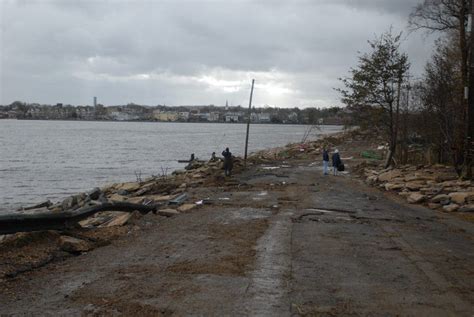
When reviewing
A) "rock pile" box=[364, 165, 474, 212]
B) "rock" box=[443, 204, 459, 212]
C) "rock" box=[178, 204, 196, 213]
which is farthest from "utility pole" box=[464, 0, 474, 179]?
"rock" box=[178, 204, 196, 213]

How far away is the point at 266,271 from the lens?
686cm

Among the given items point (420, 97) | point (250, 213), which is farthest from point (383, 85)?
point (250, 213)

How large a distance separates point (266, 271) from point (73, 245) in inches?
123

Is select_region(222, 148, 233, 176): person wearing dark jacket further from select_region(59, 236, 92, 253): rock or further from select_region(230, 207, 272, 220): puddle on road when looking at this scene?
select_region(59, 236, 92, 253): rock

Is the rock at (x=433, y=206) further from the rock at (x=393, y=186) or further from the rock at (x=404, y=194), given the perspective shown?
the rock at (x=393, y=186)

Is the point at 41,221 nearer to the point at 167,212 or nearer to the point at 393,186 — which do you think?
the point at 167,212

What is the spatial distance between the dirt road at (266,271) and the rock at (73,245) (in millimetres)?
285

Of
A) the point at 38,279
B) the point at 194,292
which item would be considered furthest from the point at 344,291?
the point at 38,279

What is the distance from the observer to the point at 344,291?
19.9 feet

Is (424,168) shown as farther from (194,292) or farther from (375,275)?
(194,292)

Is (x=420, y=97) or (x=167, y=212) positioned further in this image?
(x=420, y=97)

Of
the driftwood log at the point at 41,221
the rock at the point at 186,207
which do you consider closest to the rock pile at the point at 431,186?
the rock at the point at 186,207

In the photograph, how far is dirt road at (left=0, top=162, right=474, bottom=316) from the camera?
545 cm

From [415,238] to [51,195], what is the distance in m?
22.1
